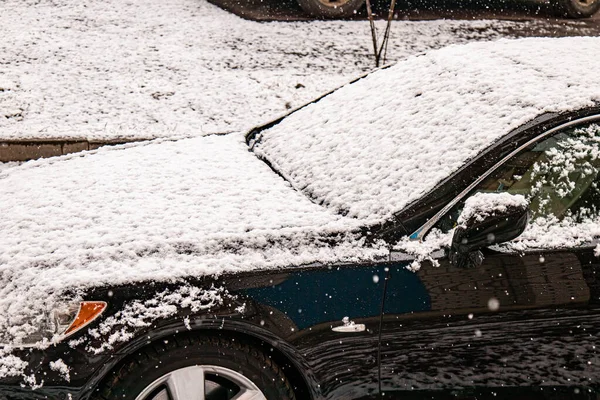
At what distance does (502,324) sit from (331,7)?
5.84 m

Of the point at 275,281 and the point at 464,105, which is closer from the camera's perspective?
the point at 275,281

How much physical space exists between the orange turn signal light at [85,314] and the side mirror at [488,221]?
123cm

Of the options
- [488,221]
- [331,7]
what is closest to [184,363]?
[488,221]

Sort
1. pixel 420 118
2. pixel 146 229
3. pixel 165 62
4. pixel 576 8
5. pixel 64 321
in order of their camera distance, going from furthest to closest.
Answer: pixel 576 8, pixel 165 62, pixel 420 118, pixel 146 229, pixel 64 321

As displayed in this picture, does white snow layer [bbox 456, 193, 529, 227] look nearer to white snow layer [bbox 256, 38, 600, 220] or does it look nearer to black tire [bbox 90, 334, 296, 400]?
white snow layer [bbox 256, 38, 600, 220]

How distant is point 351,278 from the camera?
2799 millimetres

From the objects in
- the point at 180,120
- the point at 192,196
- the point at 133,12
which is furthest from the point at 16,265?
the point at 133,12

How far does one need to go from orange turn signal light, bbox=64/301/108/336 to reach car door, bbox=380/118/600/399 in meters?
0.98

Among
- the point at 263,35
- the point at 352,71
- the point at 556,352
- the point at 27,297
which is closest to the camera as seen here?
the point at 27,297

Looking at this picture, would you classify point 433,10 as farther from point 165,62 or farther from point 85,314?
point 85,314

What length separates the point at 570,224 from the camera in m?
3.02

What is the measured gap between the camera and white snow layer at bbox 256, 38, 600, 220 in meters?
3.09

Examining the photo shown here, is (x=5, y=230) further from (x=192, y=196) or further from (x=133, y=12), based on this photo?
(x=133, y=12)

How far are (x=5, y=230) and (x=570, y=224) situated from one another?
2175 millimetres
